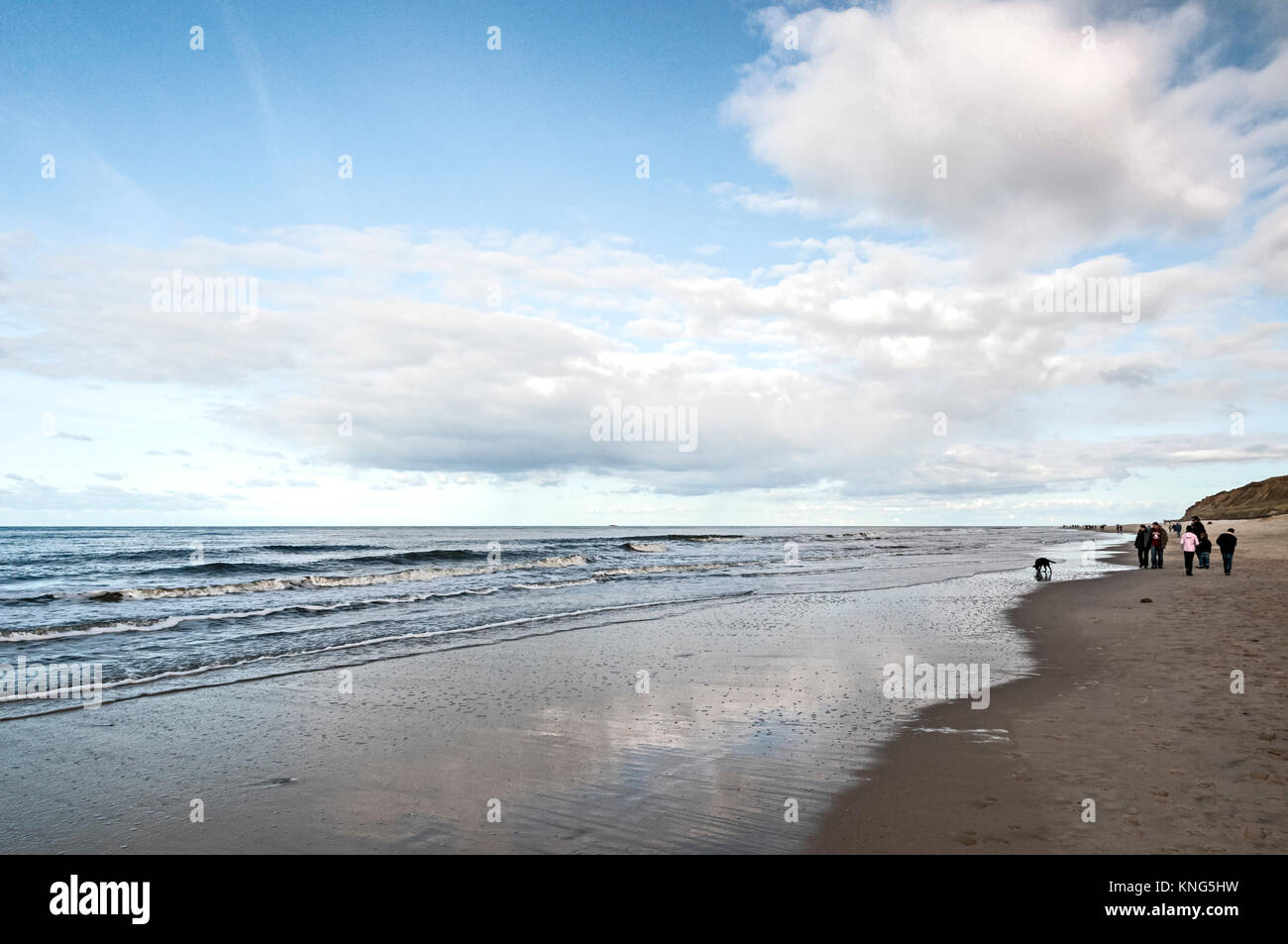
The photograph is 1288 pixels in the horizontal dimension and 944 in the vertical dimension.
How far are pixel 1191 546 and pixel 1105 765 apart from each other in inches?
1080

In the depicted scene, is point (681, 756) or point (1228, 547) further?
point (1228, 547)

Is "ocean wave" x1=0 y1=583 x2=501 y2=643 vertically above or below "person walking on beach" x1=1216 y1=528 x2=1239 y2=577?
below

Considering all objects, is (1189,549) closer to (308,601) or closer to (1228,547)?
(1228,547)

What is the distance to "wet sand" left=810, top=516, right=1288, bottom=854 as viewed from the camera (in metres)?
5.34

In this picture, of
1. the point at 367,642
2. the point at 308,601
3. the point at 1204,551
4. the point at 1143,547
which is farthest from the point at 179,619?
the point at 1143,547

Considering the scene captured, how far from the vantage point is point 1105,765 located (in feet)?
22.4

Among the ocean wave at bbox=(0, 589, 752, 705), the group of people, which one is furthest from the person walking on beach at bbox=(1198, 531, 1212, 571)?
the ocean wave at bbox=(0, 589, 752, 705)

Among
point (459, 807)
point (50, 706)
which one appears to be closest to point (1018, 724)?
point (459, 807)

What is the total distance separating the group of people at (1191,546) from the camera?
2678 cm

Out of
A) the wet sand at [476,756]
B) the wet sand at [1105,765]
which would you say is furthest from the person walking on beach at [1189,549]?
the wet sand at [476,756]

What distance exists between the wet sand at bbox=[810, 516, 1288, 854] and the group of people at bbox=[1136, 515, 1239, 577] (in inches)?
656

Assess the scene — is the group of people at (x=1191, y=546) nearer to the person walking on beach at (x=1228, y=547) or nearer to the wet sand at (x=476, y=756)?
the person walking on beach at (x=1228, y=547)

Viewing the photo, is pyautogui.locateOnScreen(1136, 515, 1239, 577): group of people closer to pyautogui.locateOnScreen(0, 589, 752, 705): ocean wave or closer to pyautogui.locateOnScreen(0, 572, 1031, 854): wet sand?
pyautogui.locateOnScreen(0, 589, 752, 705): ocean wave

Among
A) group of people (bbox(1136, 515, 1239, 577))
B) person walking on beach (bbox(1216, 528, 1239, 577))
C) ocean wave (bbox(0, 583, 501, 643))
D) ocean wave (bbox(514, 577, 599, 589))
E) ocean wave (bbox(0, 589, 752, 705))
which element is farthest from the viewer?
ocean wave (bbox(514, 577, 599, 589))
